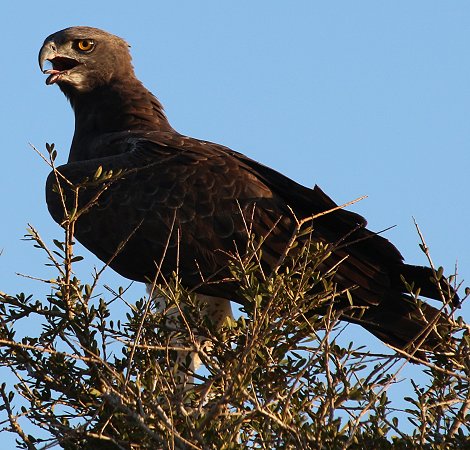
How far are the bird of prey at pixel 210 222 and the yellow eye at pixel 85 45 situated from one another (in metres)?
1.39

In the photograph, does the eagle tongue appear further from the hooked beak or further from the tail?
the tail

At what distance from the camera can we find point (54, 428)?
5.70 meters

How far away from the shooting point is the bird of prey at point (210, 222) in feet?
26.2

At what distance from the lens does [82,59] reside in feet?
33.0

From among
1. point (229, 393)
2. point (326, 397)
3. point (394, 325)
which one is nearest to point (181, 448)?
point (229, 393)

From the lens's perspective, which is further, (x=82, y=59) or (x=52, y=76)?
(x=82, y=59)

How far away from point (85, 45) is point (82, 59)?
0.15m

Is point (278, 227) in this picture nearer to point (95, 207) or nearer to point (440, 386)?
point (95, 207)

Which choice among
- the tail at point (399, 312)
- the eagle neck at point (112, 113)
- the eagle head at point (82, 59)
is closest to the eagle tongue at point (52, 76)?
the eagle head at point (82, 59)

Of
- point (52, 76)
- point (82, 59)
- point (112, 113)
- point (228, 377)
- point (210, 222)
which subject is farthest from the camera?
point (82, 59)

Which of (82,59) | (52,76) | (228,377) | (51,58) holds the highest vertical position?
(82,59)

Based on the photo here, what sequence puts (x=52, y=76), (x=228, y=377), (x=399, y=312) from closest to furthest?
(x=228, y=377) < (x=399, y=312) < (x=52, y=76)

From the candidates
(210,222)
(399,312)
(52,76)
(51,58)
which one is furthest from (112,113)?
(399,312)

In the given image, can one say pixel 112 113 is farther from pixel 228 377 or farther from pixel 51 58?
pixel 228 377
